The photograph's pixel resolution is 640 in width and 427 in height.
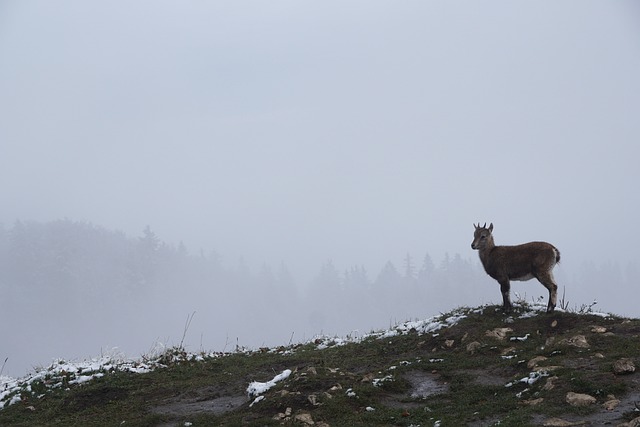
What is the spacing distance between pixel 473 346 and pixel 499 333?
1.16 meters

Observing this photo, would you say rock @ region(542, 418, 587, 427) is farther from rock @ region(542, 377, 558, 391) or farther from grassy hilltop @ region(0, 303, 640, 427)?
rock @ region(542, 377, 558, 391)

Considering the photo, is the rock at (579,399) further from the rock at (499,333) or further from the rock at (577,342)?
the rock at (499,333)

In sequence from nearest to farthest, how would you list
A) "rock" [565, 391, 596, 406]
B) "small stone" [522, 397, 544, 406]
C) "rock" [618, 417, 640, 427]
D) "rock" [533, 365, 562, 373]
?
"rock" [618, 417, 640, 427]
"rock" [565, 391, 596, 406]
"small stone" [522, 397, 544, 406]
"rock" [533, 365, 562, 373]

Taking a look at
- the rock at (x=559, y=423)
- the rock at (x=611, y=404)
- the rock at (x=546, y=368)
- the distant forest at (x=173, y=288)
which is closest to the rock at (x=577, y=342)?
the rock at (x=546, y=368)

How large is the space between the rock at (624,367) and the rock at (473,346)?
3.78 metres

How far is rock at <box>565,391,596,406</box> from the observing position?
27.7 ft

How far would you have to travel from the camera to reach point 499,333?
13828 mm

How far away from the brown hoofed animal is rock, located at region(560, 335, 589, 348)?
9.85 ft

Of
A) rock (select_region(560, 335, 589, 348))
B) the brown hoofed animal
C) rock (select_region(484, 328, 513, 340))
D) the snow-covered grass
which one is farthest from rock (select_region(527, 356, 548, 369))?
the brown hoofed animal

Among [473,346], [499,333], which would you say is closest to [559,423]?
[473,346]

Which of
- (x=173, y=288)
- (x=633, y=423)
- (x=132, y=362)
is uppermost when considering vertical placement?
(x=633, y=423)

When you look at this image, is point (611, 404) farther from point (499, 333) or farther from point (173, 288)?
point (173, 288)

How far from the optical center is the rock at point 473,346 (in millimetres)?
12980

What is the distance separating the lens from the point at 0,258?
452 feet
